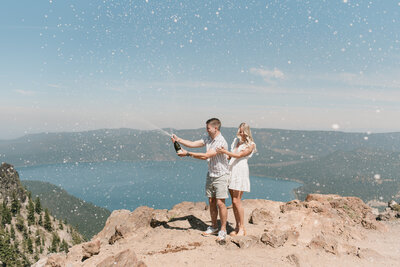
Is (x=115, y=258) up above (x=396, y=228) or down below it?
above

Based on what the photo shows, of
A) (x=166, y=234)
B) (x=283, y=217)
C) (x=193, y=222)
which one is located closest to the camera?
(x=166, y=234)

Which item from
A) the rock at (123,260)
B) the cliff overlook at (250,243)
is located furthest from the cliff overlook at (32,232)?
the rock at (123,260)

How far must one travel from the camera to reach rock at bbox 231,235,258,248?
6.39 meters

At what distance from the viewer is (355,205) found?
12.5 m

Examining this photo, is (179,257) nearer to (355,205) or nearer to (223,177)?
(223,177)

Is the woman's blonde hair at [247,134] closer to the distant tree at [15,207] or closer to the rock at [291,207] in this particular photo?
the rock at [291,207]

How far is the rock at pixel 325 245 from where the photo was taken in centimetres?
707

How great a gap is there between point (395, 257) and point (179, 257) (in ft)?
22.0

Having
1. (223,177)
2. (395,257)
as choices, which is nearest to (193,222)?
(223,177)

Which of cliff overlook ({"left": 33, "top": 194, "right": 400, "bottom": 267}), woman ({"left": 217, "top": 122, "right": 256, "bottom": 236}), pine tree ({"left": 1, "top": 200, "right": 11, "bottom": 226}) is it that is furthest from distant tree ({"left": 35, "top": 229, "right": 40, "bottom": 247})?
woman ({"left": 217, "top": 122, "right": 256, "bottom": 236})

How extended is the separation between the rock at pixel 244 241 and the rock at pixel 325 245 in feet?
6.31

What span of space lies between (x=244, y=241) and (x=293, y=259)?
122cm

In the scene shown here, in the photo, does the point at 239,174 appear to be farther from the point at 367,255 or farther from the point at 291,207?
the point at 291,207

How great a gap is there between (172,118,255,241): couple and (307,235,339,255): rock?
2321 millimetres
